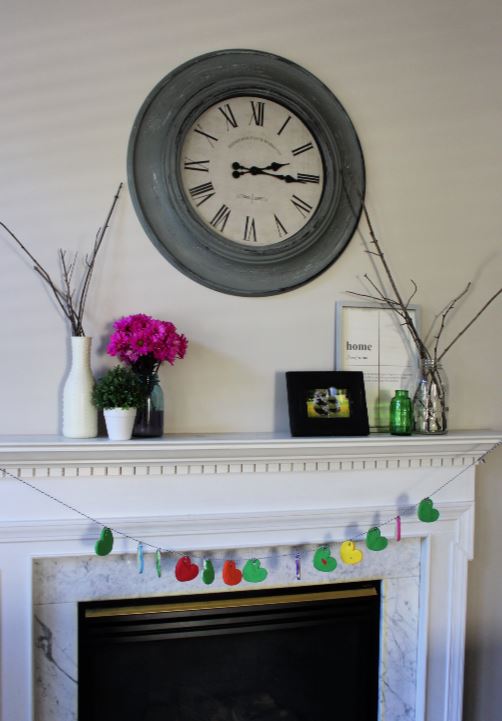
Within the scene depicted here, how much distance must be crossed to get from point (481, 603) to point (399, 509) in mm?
487

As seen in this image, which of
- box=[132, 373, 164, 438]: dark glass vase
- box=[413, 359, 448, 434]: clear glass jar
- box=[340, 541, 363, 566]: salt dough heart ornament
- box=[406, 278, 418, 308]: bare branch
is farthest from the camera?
box=[406, 278, 418, 308]: bare branch

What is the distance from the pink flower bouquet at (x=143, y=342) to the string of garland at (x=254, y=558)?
0.39 m

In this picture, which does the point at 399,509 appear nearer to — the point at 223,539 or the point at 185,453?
the point at 223,539

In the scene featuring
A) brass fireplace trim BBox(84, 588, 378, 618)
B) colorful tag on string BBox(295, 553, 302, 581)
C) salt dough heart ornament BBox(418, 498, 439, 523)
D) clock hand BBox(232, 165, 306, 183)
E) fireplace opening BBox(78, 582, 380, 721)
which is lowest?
fireplace opening BBox(78, 582, 380, 721)

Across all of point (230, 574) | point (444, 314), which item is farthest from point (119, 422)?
point (444, 314)

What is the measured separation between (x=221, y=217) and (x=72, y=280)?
437 millimetres

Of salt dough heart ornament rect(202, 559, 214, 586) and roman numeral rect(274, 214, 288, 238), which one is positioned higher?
roman numeral rect(274, 214, 288, 238)

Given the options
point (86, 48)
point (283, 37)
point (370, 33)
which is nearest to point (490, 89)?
point (370, 33)

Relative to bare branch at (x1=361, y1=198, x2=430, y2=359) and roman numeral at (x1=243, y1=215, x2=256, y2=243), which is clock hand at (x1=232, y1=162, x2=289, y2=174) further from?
bare branch at (x1=361, y1=198, x2=430, y2=359)

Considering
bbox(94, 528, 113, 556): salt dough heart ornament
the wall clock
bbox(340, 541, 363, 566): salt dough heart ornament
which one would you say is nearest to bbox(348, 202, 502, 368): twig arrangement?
the wall clock

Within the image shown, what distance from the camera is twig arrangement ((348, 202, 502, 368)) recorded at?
5.97ft

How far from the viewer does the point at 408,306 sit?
186cm

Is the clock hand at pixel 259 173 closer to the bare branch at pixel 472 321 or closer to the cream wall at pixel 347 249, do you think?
the cream wall at pixel 347 249

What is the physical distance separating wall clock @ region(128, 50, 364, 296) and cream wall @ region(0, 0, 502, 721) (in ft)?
0.15
